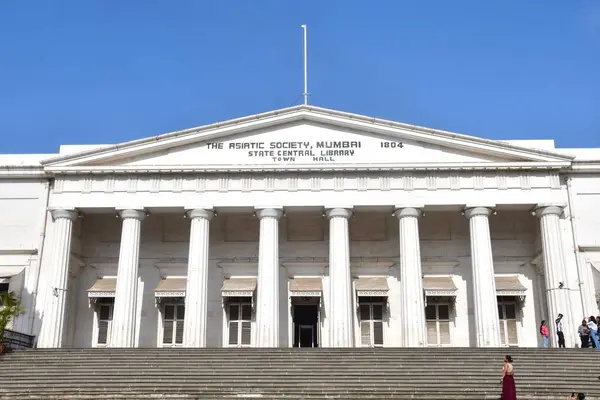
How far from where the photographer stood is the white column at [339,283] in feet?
101

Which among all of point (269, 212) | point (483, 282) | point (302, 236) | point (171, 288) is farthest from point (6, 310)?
point (483, 282)

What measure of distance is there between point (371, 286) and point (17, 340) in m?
15.4

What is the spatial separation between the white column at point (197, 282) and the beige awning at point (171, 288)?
2220 mm

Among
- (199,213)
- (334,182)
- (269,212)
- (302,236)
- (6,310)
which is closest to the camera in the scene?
(6,310)

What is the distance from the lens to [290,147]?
3347 cm

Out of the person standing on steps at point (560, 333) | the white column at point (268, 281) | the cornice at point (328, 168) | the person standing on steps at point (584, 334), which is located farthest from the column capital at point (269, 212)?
the person standing on steps at point (584, 334)

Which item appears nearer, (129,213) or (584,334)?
(584,334)

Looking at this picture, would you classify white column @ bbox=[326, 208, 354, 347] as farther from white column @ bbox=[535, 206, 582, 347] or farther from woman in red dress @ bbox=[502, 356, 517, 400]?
woman in red dress @ bbox=[502, 356, 517, 400]

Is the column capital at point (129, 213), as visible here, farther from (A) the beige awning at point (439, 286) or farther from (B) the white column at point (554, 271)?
(B) the white column at point (554, 271)

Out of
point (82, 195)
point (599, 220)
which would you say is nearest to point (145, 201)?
point (82, 195)

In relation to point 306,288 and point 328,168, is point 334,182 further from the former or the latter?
point 306,288

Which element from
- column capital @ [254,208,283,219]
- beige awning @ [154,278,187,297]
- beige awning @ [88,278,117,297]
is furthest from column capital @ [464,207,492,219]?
beige awning @ [88,278,117,297]

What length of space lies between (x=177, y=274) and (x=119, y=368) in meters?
10.9

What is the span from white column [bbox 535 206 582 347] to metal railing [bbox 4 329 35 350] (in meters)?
21.8
